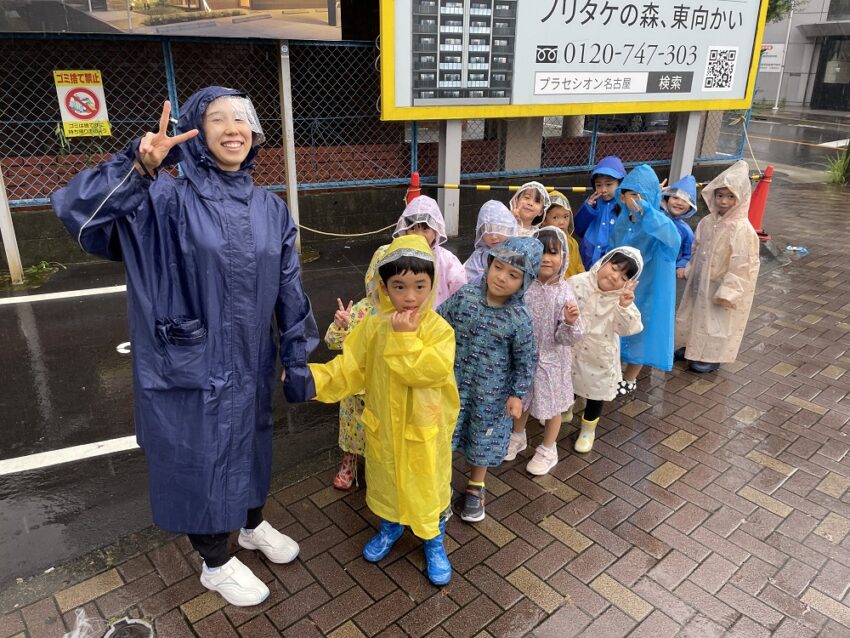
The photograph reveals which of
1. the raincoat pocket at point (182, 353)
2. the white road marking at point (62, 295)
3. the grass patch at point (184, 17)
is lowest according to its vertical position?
the white road marking at point (62, 295)

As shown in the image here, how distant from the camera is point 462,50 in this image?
6531 mm

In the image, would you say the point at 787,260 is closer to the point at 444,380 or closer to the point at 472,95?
the point at 472,95

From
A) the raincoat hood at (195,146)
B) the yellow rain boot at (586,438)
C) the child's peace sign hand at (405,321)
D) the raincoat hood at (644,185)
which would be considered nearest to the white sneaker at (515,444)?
the yellow rain boot at (586,438)

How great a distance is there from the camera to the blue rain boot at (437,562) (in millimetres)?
2732

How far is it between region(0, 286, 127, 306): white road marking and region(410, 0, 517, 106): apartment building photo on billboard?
3.63 metres

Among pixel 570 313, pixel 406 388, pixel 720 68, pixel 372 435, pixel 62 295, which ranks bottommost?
pixel 62 295

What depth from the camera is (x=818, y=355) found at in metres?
5.12

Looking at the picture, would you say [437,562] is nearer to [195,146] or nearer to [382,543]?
[382,543]

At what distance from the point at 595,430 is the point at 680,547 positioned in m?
1.08

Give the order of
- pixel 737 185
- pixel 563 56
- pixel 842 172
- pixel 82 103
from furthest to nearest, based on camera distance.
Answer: pixel 842 172
pixel 563 56
pixel 82 103
pixel 737 185

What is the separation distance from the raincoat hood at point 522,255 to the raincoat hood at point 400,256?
421 millimetres

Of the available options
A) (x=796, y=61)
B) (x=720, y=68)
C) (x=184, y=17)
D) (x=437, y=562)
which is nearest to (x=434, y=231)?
(x=437, y=562)

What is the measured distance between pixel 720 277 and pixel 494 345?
2.57 meters

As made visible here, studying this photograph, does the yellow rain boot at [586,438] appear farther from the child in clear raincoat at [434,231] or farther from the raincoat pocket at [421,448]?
the raincoat pocket at [421,448]
